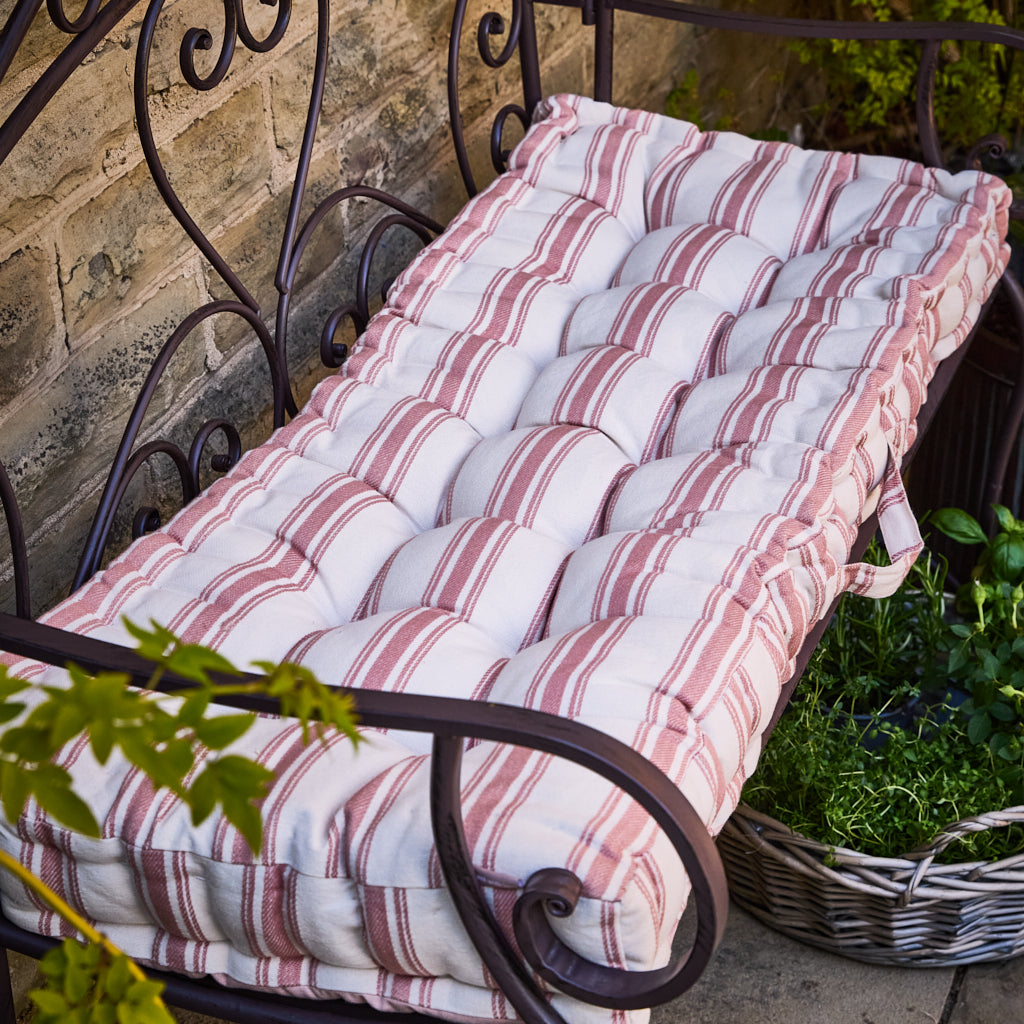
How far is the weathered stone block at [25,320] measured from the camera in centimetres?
126

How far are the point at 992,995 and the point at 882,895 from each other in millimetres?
257

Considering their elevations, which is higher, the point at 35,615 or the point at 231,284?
the point at 231,284

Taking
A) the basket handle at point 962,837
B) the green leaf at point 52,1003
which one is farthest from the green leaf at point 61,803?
the basket handle at point 962,837

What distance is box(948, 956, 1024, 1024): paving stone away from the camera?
1463 mm

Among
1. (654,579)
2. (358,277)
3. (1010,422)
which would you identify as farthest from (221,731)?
(1010,422)

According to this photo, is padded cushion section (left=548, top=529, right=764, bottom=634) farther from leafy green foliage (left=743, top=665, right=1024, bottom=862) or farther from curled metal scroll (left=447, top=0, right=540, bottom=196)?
curled metal scroll (left=447, top=0, right=540, bottom=196)

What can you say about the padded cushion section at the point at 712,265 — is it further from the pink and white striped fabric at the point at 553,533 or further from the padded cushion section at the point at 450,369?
the padded cushion section at the point at 450,369

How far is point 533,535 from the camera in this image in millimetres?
1263

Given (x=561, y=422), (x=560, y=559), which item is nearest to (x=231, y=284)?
(x=561, y=422)

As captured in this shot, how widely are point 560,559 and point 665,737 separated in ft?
1.04

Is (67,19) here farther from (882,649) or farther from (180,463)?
(882,649)

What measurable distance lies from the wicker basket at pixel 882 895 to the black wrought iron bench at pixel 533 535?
0.92 feet

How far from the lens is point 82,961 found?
0.59 metres

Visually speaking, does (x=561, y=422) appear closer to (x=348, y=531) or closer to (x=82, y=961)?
(x=348, y=531)
